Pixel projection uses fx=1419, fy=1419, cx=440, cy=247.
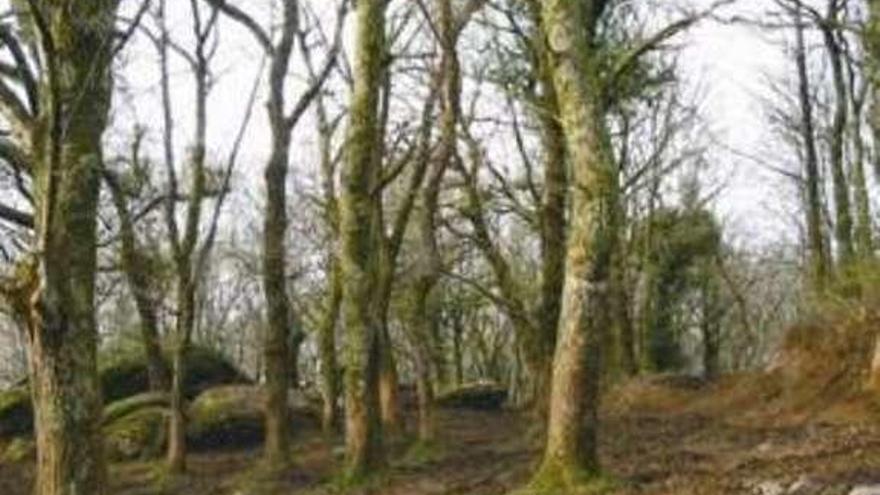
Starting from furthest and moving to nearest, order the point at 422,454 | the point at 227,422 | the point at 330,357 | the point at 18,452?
the point at 227,422 < the point at 18,452 < the point at 330,357 < the point at 422,454

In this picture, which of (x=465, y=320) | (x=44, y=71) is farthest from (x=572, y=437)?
(x=465, y=320)

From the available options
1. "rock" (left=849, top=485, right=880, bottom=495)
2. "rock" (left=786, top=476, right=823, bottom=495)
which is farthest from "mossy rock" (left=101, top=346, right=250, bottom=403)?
"rock" (left=849, top=485, right=880, bottom=495)

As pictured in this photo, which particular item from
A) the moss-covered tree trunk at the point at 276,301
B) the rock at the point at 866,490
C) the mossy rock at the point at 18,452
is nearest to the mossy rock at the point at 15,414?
the mossy rock at the point at 18,452

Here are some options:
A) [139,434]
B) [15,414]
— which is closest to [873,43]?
[139,434]

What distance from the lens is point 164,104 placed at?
26719 millimetres

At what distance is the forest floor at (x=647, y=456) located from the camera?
44.0 ft

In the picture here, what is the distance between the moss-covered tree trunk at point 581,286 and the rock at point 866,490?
2909 millimetres

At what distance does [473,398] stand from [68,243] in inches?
1009

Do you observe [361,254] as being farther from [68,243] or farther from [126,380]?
[126,380]

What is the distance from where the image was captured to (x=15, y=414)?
31.1 m

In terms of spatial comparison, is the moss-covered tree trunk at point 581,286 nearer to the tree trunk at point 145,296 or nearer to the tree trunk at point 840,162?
Result: the tree trunk at point 145,296

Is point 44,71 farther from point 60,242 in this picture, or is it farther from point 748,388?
point 748,388

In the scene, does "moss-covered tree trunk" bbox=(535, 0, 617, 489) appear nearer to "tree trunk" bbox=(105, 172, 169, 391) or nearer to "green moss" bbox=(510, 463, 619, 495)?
"green moss" bbox=(510, 463, 619, 495)

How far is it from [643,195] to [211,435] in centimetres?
1938
